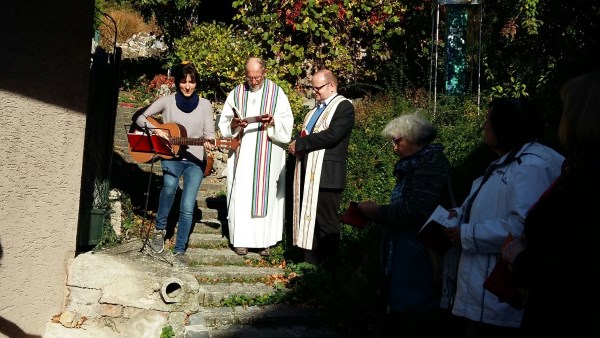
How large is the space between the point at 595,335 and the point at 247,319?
3.82 meters

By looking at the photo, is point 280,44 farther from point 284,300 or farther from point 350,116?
point 284,300

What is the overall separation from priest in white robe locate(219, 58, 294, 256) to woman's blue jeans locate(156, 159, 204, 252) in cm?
49

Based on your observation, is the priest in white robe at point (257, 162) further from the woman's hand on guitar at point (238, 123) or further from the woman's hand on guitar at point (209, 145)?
the woman's hand on guitar at point (209, 145)

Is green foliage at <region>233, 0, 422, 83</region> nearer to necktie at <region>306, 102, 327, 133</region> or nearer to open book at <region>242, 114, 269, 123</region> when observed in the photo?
open book at <region>242, 114, 269, 123</region>

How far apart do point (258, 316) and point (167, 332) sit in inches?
32.6

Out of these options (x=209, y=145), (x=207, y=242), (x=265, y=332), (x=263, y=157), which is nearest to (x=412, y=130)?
(x=265, y=332)

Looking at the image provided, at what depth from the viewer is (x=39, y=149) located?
5.03 metres

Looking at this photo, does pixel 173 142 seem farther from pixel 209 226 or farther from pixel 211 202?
pixel 211 202

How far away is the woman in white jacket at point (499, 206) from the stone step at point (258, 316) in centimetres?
261

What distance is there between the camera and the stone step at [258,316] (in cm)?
566

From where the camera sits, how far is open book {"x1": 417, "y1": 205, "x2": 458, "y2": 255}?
11.8 feet

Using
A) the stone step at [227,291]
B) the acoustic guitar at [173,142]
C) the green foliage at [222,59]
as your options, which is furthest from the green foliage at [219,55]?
the stone step at [227,291]

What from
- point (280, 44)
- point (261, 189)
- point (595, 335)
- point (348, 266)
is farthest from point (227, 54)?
point (595, 335)

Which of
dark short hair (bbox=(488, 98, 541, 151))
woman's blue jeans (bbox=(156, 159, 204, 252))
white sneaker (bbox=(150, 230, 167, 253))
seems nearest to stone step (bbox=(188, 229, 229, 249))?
woman's blue jeans (bbox=(156, 159, 204, 252))
